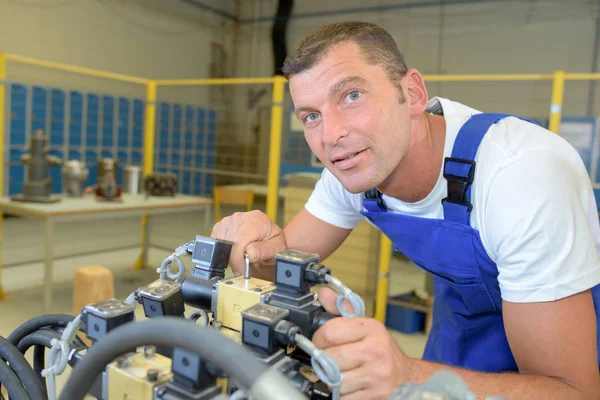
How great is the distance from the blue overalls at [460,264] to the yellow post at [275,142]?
7.30 feet

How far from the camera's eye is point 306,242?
144 centimetres

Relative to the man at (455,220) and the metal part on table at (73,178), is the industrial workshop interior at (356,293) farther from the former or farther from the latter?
the metal part on table at (73,178)

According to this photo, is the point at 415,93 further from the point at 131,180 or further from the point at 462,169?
the point at 131,180

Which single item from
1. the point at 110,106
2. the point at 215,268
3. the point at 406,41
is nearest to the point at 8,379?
the point at 215,268

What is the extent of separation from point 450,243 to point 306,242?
482 millimetres

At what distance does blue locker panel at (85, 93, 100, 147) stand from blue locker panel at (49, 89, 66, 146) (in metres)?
0.33

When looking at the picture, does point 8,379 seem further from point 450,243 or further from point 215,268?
point 450,243

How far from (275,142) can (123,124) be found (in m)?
3.65

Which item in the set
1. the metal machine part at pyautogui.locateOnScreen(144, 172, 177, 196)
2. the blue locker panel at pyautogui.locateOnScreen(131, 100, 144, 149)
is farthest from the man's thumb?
the blue locker panel at pyautogui.locateOnScreen(131, 100, 144, 149)

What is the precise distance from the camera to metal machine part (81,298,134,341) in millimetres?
624

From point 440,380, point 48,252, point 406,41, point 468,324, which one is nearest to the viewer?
point 440,380

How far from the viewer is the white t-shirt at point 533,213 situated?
84 cm

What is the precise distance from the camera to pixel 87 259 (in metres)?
4.52

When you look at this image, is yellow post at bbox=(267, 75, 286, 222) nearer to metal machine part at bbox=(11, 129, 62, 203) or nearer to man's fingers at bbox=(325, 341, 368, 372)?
metal machine part at bbox=(11, 129, 62, 203)
